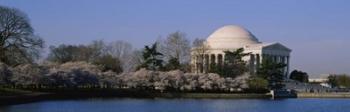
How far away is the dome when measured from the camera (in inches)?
5413

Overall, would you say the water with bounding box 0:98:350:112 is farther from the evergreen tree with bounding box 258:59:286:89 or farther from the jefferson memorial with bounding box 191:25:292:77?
the jefferson memorial with bounding box 191:25:292:77

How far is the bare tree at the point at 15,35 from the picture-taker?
68.7 m

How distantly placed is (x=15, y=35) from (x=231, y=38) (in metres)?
75.6

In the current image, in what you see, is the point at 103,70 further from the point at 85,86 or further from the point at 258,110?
the point at 258,110

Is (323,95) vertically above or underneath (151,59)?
underneath

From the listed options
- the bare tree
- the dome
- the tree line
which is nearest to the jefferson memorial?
the dome

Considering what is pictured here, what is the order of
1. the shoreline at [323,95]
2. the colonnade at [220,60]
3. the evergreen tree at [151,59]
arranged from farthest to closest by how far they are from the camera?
the colonnade at [220,60]
the evergreen tree at [151,59]
the shoreline at [323,95]

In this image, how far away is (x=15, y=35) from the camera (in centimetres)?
6900

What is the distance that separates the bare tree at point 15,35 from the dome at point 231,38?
70120 mm

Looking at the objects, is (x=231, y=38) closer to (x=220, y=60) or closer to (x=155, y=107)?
(x=220, y=60)

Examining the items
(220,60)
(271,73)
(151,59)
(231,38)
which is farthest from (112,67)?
(231,38)

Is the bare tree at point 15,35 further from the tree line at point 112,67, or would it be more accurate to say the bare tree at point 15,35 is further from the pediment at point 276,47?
the pediment at point 276,47

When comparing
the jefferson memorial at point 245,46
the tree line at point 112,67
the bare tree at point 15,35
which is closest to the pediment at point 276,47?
the jefferson memorial at point 245,46

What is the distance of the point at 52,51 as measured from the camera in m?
110
